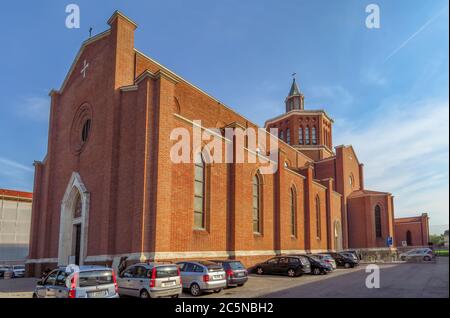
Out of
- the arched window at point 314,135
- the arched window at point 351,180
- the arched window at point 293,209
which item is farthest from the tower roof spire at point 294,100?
the arched window at point 293,209

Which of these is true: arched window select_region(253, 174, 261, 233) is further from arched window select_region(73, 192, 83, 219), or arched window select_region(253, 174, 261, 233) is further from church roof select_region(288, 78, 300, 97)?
church roof select_region(288, 78, 300, 97)

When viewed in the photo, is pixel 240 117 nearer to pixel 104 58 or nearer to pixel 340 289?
pixel 104 58

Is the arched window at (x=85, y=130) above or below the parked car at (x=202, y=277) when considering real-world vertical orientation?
above

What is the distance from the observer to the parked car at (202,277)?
14.1 m

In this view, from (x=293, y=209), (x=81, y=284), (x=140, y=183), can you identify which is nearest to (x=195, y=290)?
(x=81, y=284)

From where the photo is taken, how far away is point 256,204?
85.6 feet

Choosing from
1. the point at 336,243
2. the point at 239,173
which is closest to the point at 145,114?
the point at 239,173

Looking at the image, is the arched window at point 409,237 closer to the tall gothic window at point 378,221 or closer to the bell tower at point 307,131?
the tall gothic window at point 378,221

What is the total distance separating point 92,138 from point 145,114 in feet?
19.3

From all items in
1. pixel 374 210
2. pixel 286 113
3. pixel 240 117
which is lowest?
pixel 374 210

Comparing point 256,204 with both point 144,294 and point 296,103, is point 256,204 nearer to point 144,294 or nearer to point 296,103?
point 144,294

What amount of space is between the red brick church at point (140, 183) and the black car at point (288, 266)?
1.30 m

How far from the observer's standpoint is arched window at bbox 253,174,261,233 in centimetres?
2566

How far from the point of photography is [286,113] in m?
49.8
